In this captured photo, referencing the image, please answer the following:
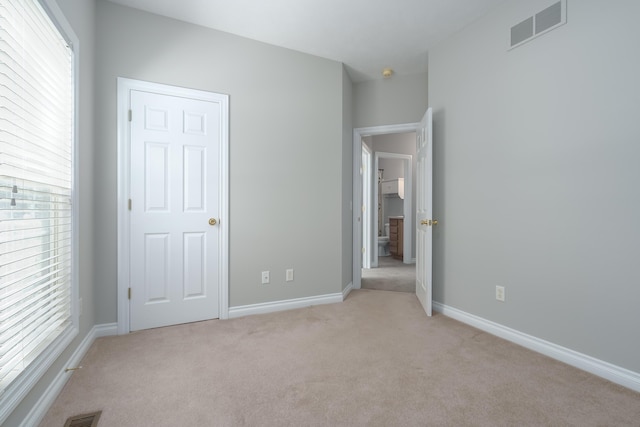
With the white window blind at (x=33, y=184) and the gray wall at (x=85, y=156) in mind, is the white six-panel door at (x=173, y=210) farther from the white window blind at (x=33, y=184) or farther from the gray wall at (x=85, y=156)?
the white window blind at (x=33, y=184)

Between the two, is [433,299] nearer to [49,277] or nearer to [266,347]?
[266,347]

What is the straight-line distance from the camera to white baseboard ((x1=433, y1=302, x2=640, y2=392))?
1760 mm

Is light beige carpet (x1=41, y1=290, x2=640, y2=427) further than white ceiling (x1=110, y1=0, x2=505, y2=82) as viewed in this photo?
No

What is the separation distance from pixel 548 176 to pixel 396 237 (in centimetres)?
414

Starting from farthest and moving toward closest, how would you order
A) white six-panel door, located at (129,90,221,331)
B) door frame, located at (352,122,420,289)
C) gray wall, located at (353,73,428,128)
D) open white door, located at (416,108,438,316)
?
door frame, located at (352,122,420,289) < gray wall, located at (353,73,428,128) < open white door, located at (416,108,438,316) < white six-panel door, located at (129,90,221,331)

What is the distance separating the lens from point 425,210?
305 cm

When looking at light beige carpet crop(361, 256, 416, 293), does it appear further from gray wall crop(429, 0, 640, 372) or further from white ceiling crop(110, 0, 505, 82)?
white ceiling crop(110, 0, 505, 82)

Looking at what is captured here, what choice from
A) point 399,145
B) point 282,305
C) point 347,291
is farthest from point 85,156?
point 399,145

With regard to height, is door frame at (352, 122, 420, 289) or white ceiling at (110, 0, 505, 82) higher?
white ceiling at (110, 0, 505, 82)

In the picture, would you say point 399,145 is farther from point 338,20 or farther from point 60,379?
point 60,379

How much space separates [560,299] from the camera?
6.82 feet

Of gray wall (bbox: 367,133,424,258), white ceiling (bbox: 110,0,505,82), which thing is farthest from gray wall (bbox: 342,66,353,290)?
gray wall (bbox: 367,133,424,258)

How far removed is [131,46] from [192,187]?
3.93 ft

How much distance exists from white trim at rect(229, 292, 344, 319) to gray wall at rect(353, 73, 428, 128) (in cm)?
212
